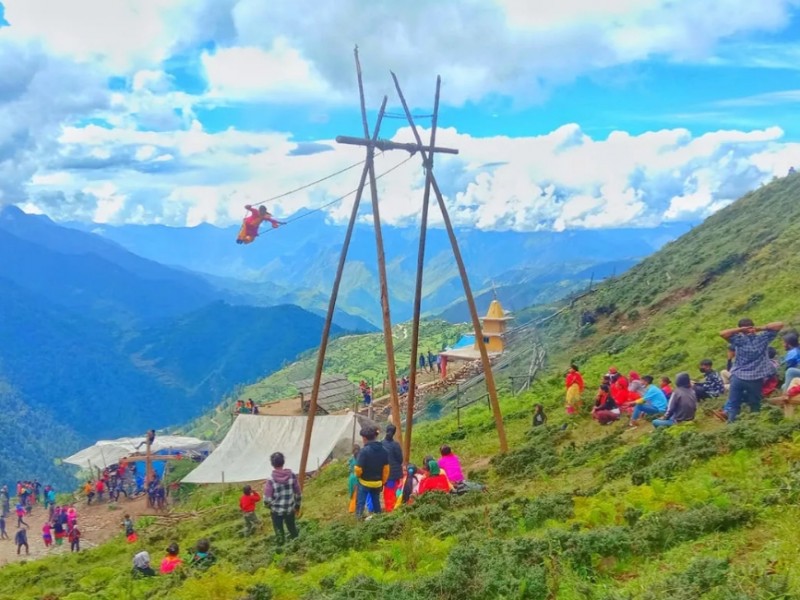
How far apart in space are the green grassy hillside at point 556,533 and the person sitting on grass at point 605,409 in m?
0.32

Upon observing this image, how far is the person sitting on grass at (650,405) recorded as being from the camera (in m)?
15.4

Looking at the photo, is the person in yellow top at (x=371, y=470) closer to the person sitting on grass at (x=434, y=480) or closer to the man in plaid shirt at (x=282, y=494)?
the person sitting on grass at (x=434, y=480)

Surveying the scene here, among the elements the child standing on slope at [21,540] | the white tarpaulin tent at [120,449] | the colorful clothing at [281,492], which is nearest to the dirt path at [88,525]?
the child standing on slope at [21,540]

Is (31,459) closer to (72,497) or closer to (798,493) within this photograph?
(72,497)

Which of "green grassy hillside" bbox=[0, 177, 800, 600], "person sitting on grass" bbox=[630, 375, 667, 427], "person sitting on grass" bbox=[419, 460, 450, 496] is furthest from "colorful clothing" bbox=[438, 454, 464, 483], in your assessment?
"person sitting on grass" bbox=[630, 375, 667, 427]

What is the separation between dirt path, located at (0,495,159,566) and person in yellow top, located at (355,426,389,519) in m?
15.5

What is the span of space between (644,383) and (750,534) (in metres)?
10.6

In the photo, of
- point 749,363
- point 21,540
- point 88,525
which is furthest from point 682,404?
point 21,540

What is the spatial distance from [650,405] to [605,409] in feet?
6.26

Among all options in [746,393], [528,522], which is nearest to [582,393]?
[746,393]

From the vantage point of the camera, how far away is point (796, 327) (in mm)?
18328

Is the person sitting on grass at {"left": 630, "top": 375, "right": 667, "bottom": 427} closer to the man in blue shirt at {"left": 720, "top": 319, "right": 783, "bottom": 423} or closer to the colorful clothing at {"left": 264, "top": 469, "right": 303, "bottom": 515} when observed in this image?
the man in blue shirt at {"left": 720, "top": 319, "right": 783, "bottom": 423}

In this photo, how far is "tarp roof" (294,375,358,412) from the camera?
136 ft

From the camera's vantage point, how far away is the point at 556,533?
7852mm
